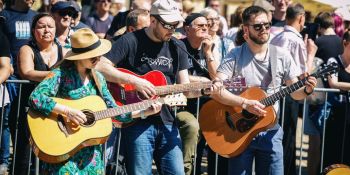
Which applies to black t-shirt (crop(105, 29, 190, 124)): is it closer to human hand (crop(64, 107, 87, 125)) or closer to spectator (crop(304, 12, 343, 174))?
human hand (crop(64, 107, 87, 125))

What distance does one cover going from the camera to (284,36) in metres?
9.73

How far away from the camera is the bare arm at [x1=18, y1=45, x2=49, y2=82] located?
8141 millimetres

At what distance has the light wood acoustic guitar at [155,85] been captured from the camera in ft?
24.2

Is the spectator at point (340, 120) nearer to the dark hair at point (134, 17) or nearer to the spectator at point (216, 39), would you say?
the spectator at point (216, 39)

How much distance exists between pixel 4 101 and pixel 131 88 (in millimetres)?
1720

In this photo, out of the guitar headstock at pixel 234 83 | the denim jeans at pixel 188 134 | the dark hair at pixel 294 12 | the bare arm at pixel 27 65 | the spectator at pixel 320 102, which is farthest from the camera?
the dark hair at pixel 294 12

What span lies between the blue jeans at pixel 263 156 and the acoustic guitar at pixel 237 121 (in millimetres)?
64

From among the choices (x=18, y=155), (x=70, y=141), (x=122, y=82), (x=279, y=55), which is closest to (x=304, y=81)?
(x=279, y=55)

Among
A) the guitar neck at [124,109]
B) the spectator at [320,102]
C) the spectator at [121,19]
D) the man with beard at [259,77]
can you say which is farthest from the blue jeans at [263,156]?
the spectator at [121,19]

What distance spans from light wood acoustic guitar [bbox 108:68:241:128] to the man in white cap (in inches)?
2.7

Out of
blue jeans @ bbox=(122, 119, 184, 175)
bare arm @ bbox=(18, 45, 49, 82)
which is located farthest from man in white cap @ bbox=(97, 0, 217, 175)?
bare arm @ bbox=(18, 45, 49, 82)

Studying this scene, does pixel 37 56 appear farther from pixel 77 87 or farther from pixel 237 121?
pixel 237 121

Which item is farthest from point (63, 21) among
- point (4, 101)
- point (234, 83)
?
point (234, 83)

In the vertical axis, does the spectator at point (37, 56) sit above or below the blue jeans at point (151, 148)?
above
